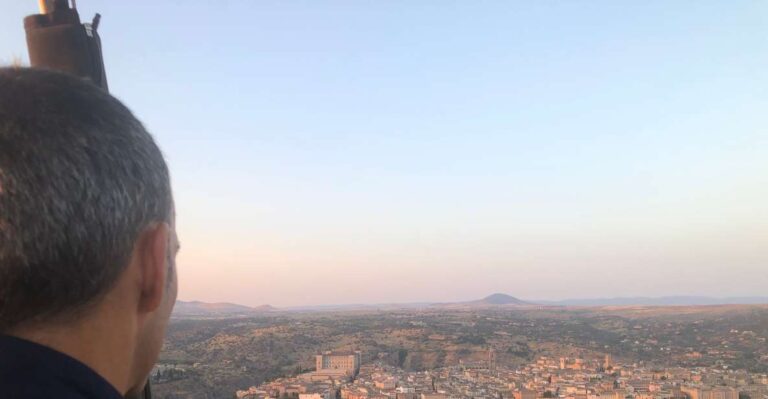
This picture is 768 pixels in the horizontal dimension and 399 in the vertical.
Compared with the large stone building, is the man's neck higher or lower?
higher

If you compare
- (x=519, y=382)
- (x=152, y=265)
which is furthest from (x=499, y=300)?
(x=152, y=265)

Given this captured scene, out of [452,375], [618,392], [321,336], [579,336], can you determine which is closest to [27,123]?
[618,392]

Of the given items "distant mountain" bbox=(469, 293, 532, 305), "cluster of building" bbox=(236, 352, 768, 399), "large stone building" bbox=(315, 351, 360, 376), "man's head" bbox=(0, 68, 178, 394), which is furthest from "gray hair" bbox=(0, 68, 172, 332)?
"distant mountain" bbox=(469, 293, 532, 305)

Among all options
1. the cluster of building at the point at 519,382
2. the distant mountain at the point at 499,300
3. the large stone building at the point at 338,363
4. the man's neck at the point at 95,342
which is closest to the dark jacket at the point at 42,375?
the man's neck at the point at 95,342

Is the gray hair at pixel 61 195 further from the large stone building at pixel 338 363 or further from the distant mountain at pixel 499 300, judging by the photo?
the distant mountain at pixel 499 300

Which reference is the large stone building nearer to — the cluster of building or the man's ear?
the cluster of building

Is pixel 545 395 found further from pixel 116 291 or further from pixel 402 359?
pixel 116 291

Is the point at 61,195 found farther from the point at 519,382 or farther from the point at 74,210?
the point at 519,382
